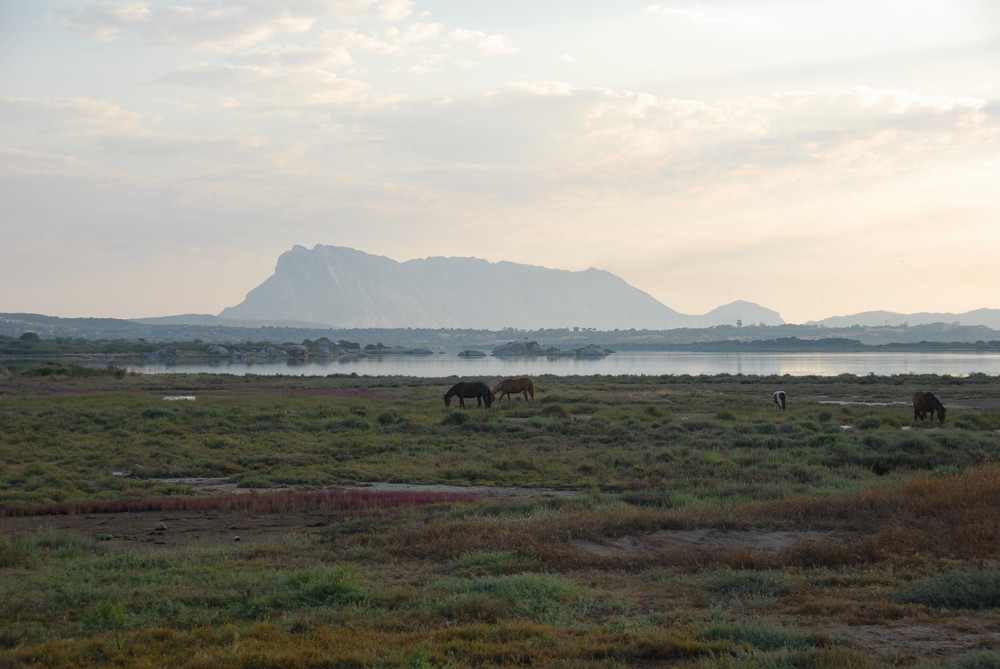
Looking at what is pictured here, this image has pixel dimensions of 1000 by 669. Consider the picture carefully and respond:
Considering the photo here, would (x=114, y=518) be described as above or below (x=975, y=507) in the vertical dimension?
below

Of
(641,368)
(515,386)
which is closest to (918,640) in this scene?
(515,386)

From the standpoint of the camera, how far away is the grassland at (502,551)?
6723 millimetres

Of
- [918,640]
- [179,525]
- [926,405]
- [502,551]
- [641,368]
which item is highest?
[926,405]

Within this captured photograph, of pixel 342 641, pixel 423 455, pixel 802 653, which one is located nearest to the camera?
pixel 802 653

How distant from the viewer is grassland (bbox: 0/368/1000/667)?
22.1 ft

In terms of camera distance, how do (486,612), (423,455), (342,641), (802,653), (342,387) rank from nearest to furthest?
(802,653) → (342,641) → (486,612) → (423,455) → (342,387)

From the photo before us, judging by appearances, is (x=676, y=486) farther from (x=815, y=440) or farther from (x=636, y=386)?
(x=636, y=386)

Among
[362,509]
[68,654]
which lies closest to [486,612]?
[68,654]

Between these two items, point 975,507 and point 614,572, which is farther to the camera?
point 975,507

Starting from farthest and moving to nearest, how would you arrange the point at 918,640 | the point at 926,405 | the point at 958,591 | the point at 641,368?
the point at 641,368 < the point at 926,405 < the point at 958,591 < the point at 918,640

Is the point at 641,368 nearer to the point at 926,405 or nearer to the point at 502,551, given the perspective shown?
the point at 926,405

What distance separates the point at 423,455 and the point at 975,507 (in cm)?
1472

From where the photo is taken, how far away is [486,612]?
7.76 meters

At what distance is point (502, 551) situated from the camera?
34.3ft
